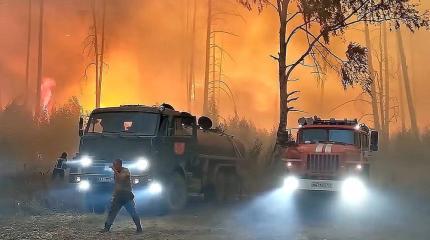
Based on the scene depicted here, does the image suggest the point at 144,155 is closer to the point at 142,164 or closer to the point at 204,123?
the point at 142,164

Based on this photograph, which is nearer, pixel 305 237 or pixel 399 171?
pixel 305 237

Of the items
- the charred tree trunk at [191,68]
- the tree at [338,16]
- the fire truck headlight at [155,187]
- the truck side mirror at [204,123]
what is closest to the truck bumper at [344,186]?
the truck side mirror at [204,123]

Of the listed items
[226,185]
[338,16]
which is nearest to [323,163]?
[226,185]

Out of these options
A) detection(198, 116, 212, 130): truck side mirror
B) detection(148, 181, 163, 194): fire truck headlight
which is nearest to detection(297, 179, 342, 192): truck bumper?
detection(198, 116, 212, 130): truck side mirror

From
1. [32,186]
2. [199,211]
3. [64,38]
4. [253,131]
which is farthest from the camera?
[64,38]

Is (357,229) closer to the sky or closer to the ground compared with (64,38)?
closer to the ground

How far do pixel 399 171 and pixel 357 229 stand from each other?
19117 millimetres

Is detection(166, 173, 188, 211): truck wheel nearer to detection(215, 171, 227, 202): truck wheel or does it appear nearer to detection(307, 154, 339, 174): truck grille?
detection(215, 171, 227, 202): truck wheel

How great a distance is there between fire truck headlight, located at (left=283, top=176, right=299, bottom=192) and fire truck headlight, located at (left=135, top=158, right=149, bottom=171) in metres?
4.17

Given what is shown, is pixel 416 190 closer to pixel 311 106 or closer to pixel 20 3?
pixel 311 106

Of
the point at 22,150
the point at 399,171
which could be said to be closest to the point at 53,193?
the point at 22,150

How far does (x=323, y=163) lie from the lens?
630 inches

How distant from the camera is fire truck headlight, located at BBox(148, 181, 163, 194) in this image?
14.3m

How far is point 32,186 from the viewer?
17.5 m
